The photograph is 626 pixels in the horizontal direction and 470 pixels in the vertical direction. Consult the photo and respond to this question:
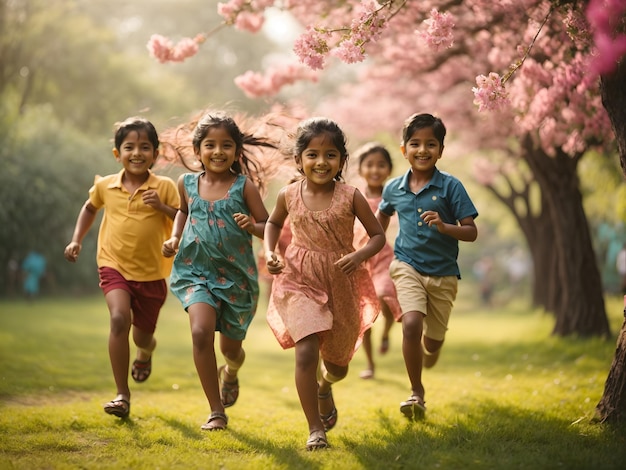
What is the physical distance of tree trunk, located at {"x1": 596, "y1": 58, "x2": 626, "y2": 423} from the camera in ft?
16.1

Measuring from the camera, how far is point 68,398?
7199mm

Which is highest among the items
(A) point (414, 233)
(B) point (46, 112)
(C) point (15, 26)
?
(C) point (15, 26)

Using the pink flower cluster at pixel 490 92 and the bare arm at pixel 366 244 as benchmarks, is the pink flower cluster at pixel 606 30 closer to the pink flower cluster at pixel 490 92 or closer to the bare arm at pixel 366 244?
the pink flower cluster at pixel 490 92

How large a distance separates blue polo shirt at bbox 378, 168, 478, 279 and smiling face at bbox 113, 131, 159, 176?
205cm

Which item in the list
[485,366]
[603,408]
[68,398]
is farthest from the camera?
[485,366]

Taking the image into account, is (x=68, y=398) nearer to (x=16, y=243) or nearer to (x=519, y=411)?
(x=519, y=411)

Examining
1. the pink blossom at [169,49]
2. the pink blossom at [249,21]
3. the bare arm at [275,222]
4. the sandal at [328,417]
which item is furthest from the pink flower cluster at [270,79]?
the sandal at [328,417]

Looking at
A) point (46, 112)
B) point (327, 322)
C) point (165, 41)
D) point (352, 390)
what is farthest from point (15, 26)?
point (327, 322)

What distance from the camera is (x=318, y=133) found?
496 centimetres

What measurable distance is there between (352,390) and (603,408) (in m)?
3.06

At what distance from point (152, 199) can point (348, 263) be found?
1.88m

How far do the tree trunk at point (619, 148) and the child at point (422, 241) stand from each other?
3.64 feet

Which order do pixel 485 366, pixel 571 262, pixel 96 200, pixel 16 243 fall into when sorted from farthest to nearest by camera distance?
pixel 16 243
pixel 571 262
pixel 485 366
pixel 96 200

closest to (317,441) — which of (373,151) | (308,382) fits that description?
(308,382)
